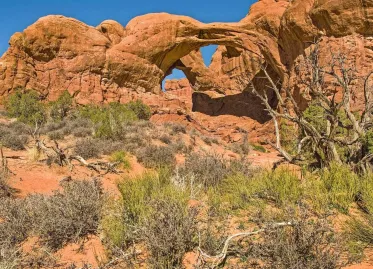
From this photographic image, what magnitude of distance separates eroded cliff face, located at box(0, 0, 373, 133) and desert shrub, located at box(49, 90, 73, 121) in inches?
74.3

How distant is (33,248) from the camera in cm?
393

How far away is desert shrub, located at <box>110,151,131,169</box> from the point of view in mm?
10945

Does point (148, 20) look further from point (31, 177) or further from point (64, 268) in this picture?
point (64, 268)

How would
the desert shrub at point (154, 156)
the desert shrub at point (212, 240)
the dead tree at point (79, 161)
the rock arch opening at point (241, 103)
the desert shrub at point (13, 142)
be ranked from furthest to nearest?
the rock arch opening at point (241, 103)
the desert shrub at point (13, 142)
the desert shrub at point (154, 156)
the dead tree at point (79, 161)
the desert shrub at point (212, 240)

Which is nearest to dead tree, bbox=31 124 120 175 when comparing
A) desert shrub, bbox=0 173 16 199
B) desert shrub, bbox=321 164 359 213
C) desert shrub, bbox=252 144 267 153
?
desert shrub, bbox=0 173 16 199

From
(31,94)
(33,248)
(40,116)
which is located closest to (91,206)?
(33,248)

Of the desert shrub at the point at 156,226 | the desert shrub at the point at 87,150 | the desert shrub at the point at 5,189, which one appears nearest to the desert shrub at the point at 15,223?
the desert shrub at the point at 156,226

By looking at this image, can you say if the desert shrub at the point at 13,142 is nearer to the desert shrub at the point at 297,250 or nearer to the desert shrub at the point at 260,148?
the desert shrub at the point at 297,250

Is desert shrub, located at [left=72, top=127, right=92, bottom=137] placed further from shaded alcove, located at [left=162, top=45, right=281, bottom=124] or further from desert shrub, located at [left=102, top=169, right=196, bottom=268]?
shaded alcove, located at [left=162, top=45, right=281, bottom=124]

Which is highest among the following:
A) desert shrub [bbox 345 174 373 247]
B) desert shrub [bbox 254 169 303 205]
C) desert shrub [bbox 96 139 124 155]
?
desert shrub [bbox 254 169 303 205]

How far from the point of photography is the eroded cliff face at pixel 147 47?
74.9ft

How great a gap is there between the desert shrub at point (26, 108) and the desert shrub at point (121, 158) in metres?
11.3

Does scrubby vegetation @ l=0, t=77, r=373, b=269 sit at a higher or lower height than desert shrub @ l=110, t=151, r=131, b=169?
higher

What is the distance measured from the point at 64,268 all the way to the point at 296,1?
25471 millimetres
